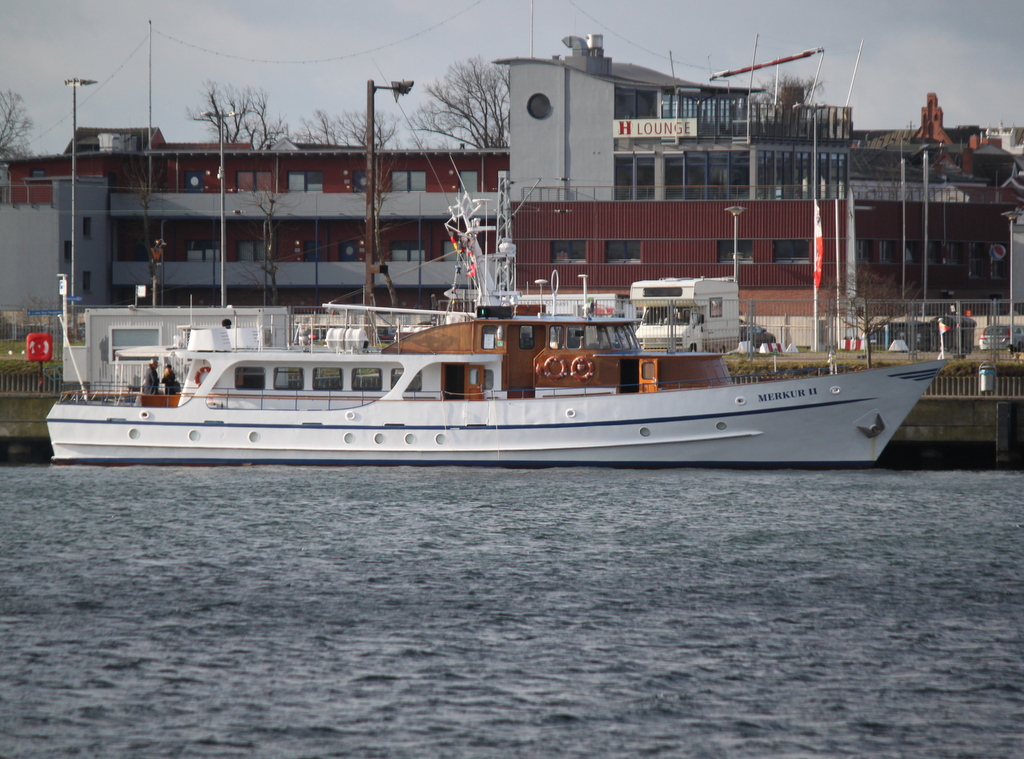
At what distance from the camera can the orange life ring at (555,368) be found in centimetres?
2555

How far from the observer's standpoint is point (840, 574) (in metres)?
18.2

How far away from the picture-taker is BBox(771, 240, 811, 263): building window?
179ft

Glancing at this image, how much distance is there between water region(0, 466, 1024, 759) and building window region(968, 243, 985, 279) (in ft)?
126

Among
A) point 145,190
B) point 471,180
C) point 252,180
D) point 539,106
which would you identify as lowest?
point 145,190

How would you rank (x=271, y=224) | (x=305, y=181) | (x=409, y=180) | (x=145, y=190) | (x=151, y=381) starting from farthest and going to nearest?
(x=409, y=180) < (x=305, y=181) < (x=271, y=224) < (x=145, y=190) < (x=151, y=381)

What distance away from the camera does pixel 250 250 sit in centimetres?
6284

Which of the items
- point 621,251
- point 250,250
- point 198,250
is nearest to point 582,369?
point 621,251

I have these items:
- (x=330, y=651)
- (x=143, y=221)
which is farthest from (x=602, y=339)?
(x=143, y=221)

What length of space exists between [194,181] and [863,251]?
34.4m

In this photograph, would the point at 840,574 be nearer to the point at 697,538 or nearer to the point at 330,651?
the point at 697,538

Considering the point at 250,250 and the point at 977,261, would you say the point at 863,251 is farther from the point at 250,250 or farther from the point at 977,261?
the point at 250,250

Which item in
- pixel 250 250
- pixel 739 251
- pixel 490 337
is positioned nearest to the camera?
pixel 490 337

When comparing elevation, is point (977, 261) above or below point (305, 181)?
below

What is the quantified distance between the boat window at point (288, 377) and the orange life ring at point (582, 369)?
6140 millimetres
